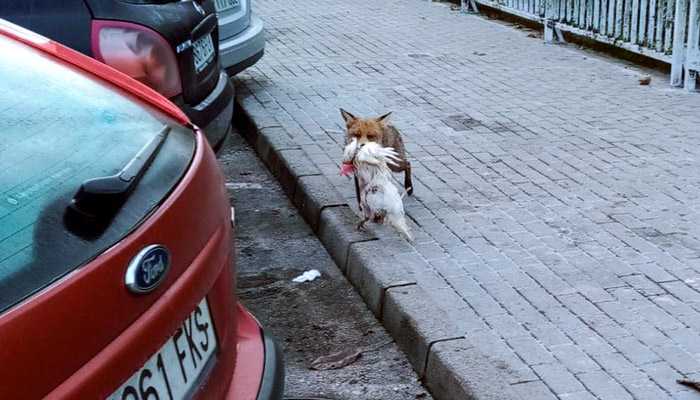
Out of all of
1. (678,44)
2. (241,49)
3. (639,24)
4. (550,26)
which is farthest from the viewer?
(550,26)

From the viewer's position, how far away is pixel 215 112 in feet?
16.1

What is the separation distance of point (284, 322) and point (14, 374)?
2.83 m

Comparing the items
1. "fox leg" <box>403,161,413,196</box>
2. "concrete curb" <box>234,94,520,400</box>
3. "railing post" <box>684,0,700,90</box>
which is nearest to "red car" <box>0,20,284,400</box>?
"concrete curb" <box>234,94,520,400</box>

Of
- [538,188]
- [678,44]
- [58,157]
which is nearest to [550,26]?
[678,44]

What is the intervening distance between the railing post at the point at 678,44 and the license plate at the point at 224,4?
3.69m

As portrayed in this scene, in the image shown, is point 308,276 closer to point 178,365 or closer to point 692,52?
point 178,365

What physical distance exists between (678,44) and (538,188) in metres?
3.36

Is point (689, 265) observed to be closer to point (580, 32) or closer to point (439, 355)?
point (439, 355)

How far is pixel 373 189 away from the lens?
4.88 meters

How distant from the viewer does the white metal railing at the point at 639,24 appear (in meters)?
8.32

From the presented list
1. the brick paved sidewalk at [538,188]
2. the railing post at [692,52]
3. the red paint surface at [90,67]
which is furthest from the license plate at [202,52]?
the railing post at [692,52]

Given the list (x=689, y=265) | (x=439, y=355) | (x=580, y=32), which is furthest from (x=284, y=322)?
(x=580, y=32)

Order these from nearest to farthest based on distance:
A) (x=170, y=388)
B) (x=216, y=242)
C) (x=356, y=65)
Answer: (x=170, y=388), (x=216, y=242), (x=356, y=65)

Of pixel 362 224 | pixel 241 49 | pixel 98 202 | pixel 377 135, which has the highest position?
pixel 98 202
